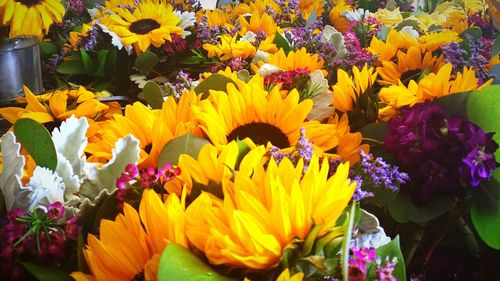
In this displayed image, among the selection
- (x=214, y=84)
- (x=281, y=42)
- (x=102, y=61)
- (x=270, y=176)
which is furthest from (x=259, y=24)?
(x=270, y=176)

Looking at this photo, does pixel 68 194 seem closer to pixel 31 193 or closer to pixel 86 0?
pixel 31 193

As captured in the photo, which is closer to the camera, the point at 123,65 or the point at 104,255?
the point at 104,255

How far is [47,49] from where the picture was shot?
1057mm

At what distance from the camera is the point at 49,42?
42.6 inches

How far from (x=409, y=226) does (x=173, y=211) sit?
8.8 inches

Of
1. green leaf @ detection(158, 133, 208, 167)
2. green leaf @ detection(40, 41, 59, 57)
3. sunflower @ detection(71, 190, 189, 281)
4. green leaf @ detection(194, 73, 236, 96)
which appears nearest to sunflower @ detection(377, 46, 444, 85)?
green leaf @ detection(194, 73, 236, 96)

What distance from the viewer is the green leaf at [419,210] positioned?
453 millimetres

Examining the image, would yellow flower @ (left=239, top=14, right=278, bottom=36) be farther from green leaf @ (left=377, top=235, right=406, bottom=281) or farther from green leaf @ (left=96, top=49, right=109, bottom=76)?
green leaf @ (left=377, top=235, right=406, bottom=281)

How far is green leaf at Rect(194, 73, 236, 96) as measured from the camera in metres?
0.56

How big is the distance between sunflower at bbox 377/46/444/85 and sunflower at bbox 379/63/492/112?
146 millimetres

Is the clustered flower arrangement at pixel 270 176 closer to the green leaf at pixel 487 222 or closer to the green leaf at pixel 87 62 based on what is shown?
the green leaf at pixel 487 222

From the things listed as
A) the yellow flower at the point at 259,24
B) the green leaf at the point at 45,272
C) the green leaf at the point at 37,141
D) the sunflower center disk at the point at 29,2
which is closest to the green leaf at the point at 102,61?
the sunflower center disk at the point at 29,2

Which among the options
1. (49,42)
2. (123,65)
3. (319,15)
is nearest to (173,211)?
(123,65)

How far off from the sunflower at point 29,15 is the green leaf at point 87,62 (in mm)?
64
